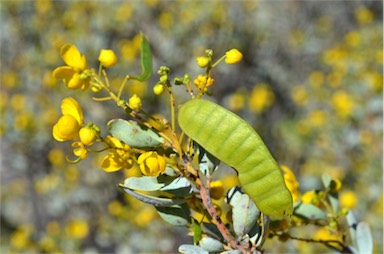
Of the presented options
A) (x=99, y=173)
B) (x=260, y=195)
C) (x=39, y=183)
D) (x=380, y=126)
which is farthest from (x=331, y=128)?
(x=260, y=195)

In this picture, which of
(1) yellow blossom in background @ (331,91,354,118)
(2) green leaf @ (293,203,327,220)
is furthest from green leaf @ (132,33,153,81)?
(1) yellow blossom in background @ (331,91,354,118)

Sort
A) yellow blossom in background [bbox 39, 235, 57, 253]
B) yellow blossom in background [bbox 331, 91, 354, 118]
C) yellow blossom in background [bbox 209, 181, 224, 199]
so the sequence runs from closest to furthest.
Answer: yellow blossom in background [bbox 209, 181, 224, 199]
yellow blossom in background [bbox 39, 235, 57, 253]
yellow blossom in background [bbox 331, 91, 354, 118]

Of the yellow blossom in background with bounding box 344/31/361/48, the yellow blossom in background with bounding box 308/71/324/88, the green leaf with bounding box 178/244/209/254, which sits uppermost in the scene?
the yellow blossom in background with bounding box 344/31/361/48

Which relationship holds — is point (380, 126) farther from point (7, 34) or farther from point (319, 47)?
point (7, 34)

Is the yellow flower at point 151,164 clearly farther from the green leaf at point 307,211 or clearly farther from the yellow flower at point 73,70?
the green leaf at point 307,211

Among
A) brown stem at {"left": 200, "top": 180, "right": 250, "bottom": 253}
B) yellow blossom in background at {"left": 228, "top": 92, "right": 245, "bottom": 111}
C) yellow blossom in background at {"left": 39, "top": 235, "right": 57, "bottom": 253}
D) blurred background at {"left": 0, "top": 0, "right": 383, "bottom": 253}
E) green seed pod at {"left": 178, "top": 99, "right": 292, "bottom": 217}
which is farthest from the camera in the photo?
yellow blossom in background at {"left": 228, "top": 92, "right": 245, "bottom": 111}

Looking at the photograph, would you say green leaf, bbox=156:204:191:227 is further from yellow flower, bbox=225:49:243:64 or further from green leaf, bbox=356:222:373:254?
green leaf, bbox=356:222:373:254

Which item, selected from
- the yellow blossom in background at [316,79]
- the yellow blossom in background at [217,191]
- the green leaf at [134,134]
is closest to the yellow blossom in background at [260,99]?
the yellow blossom in background at [316,79]
